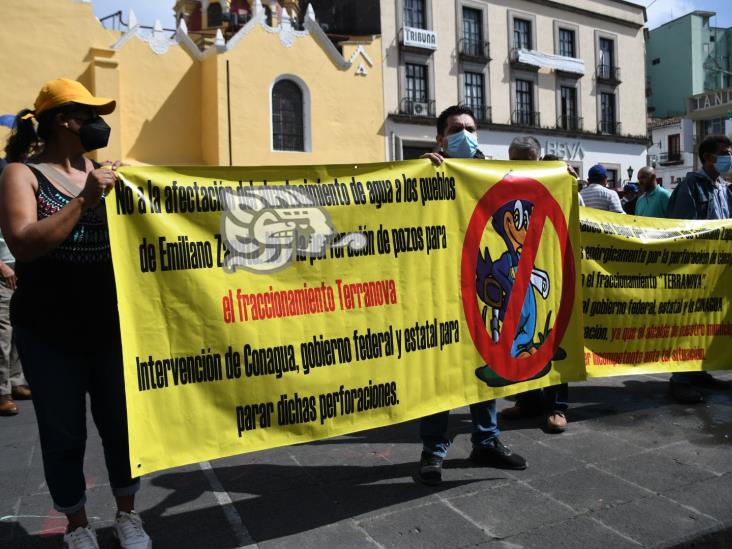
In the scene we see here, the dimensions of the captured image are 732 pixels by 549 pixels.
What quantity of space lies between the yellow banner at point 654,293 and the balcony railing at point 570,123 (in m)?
27.1

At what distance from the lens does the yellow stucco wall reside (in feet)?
62.0

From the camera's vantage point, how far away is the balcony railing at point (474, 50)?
27.3 m

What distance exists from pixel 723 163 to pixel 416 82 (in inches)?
870

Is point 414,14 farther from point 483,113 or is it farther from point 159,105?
point 159,105

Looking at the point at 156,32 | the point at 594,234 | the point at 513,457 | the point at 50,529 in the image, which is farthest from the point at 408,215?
the point at 156,32

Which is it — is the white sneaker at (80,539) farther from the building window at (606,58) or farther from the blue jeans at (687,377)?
the building window at (606,58)

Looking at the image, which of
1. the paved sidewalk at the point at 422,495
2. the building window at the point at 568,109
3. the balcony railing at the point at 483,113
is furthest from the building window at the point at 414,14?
the paved sidewalk at the point at 422,495

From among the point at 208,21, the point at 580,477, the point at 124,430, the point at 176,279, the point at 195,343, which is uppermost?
the point at 208,21

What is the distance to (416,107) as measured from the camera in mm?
25688

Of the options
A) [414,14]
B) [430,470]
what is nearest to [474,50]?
[414,14]

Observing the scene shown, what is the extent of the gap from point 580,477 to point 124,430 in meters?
2.32

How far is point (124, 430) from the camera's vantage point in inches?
104

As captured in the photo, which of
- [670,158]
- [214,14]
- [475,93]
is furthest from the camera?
[670,158]

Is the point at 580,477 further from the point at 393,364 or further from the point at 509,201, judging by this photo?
the point at 509,201
